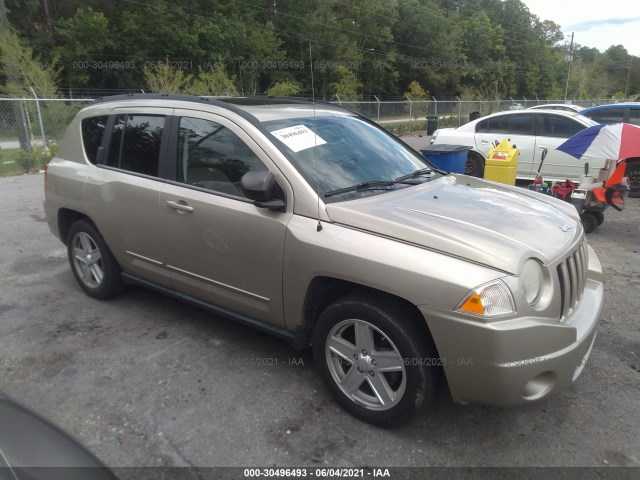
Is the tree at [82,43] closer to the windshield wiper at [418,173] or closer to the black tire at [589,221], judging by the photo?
the black tire at [589,221]

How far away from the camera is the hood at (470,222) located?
245cm

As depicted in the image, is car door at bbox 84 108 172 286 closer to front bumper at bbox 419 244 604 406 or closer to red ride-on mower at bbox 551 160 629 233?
front bumper at bbox 419 244 604 406

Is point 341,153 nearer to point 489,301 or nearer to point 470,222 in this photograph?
point 470,222

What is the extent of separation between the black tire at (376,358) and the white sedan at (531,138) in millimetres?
7564

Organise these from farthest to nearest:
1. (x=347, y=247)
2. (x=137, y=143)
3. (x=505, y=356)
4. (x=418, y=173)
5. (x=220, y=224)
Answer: (x=137, y=143) → (x=418, y=173) → (x=220, y=224) → (x=347, y=247) → (x=505, y=356)

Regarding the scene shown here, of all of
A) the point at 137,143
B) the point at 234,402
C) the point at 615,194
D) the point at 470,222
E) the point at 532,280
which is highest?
the point at 137,143

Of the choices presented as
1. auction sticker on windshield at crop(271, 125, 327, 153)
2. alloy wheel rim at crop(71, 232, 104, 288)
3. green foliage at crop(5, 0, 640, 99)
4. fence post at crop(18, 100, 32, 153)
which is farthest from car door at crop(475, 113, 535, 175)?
fence post at crop(18, 100, 32, 153)

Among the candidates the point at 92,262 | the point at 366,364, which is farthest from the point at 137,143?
the point at 366,364

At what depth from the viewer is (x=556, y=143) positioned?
9070mm

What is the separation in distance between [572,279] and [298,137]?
74.0 inches

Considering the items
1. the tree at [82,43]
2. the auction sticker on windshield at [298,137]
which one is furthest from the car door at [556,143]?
the tree at [82,43]

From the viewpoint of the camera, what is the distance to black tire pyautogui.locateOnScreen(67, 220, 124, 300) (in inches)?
167

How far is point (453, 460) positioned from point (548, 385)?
0.62 m

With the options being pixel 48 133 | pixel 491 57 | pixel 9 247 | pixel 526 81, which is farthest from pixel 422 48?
pixel 9 247
